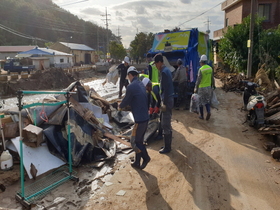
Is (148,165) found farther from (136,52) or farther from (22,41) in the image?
(22,41)

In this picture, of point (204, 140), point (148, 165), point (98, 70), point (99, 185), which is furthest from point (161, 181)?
point (98, 70)

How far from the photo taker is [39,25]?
Result: 250ft

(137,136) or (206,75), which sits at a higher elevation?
(206,75)

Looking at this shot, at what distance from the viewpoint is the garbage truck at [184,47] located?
9812 mm

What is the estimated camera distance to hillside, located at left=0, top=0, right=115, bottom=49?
2583 inches

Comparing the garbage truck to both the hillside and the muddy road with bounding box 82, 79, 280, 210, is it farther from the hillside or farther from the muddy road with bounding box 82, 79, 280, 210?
the hillside

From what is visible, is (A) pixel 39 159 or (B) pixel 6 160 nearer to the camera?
(B) pixel 6 160

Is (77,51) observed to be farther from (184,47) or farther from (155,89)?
(155,89)

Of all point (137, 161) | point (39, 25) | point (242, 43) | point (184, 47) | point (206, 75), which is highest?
point (39, 25)

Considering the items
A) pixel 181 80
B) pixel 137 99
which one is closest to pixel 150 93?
pixel 137 99

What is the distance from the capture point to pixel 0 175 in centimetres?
413

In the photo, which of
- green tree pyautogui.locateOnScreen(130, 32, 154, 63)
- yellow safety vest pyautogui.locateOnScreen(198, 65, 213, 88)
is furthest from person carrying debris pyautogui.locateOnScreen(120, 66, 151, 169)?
green tree pyautogui.locateOnScreen(130, 32, 154, 63)

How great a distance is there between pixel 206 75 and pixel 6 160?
18.4 feet

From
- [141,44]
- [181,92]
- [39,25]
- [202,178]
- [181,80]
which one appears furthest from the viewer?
[39,25]
